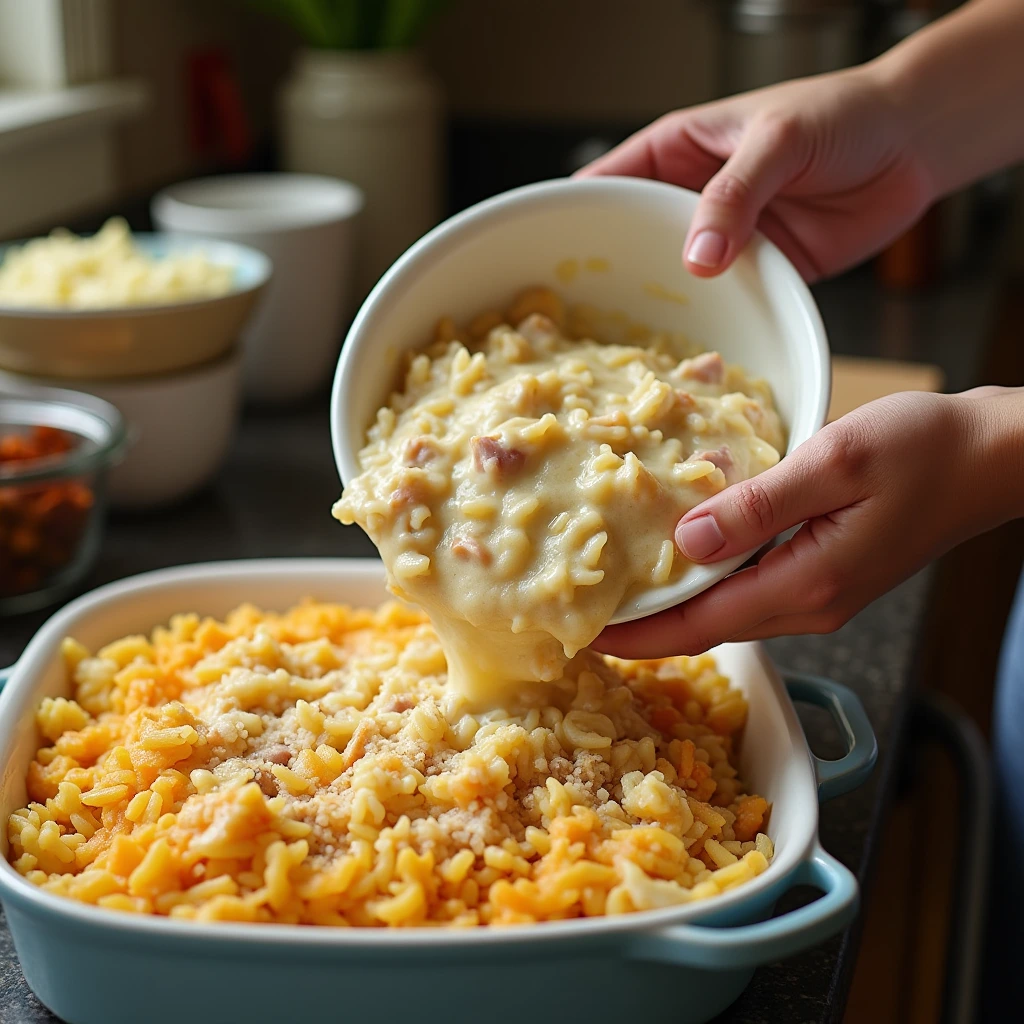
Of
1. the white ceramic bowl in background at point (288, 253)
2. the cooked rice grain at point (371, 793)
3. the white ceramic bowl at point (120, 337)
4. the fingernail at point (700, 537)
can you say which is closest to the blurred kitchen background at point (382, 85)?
the white ceramic bowl in background at point (288, 253)

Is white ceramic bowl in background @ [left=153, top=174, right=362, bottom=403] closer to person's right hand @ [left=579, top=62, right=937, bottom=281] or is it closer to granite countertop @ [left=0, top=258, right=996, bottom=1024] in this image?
granite countertop @ [left=0, top=258, right=996, bottom=1024]

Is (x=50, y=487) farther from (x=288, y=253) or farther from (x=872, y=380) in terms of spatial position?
(x=872, y=380)

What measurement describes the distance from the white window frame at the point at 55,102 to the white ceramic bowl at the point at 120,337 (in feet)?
1.77

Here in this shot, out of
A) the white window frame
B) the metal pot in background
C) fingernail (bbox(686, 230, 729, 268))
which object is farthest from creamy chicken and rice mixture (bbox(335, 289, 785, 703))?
the metal pot in background

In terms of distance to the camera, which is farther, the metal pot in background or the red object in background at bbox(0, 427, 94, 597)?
the metal pot in background

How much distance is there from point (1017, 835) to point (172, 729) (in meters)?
1.03

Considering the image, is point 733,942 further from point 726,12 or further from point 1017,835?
point 726,12

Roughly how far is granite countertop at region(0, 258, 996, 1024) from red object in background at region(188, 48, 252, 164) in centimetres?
72

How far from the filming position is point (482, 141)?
298cm

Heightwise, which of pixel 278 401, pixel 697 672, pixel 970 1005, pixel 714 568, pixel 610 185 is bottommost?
pixel 970 1005

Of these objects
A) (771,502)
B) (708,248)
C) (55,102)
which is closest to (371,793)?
(771,502)

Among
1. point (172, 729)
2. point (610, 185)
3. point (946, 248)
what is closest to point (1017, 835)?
point (610, 185)

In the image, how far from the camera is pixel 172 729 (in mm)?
975

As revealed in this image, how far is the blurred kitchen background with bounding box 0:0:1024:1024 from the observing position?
1873mm
